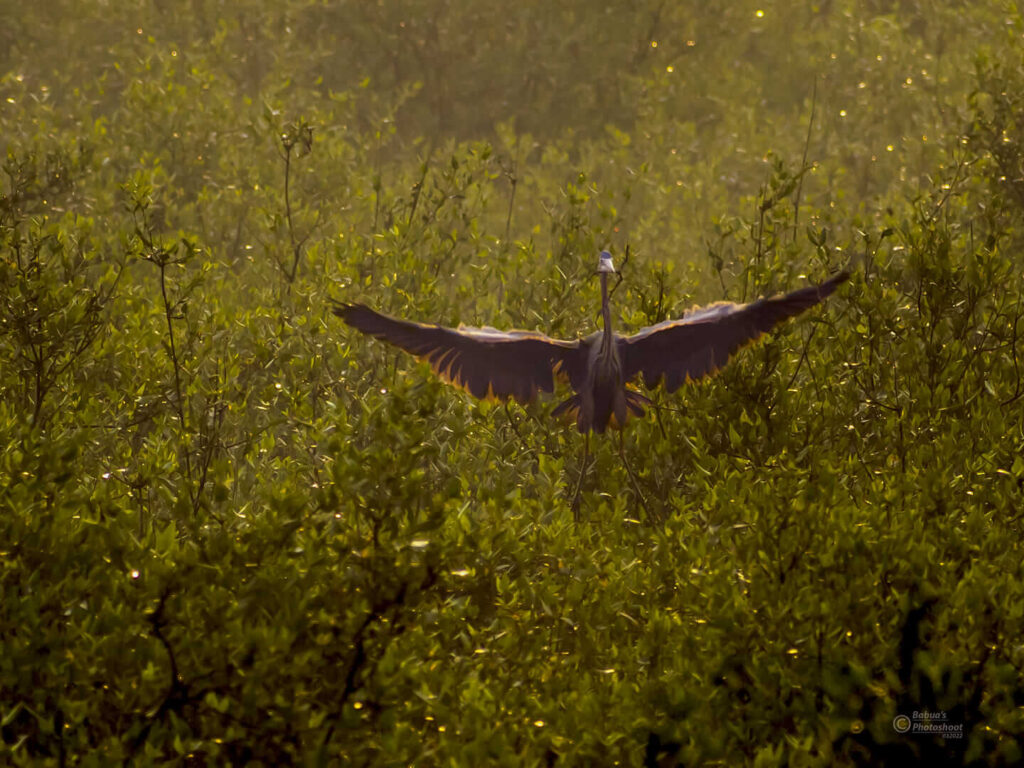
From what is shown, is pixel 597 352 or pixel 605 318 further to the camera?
pixel 597 352

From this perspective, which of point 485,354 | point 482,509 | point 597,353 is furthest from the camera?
point 597,353

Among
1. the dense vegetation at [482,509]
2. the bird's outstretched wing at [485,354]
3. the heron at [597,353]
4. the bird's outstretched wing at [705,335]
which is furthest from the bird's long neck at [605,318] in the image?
the dense vegetation at [482,509]

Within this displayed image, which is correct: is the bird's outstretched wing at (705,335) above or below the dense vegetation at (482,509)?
above

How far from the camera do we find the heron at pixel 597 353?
317 inches

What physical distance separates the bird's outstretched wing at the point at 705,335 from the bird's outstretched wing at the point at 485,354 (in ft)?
1.60

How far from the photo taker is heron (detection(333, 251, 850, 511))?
26.4 feet

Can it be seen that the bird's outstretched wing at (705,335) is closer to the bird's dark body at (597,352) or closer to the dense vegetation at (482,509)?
Result: the bird's dark body at (597,352)

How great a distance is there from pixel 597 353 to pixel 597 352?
0.04 ft

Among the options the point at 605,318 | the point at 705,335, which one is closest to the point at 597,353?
the point at 605,318

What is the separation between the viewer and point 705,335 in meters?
8.14

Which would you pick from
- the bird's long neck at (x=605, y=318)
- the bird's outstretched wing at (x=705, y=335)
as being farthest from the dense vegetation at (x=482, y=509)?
the bird's long neck at (x=605, y=318)

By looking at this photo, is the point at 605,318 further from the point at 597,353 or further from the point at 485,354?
the point at 485,354

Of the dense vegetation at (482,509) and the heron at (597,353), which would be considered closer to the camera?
the dense vegetation at (482,509)

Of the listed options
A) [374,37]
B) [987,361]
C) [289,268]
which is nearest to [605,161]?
[374,37]
